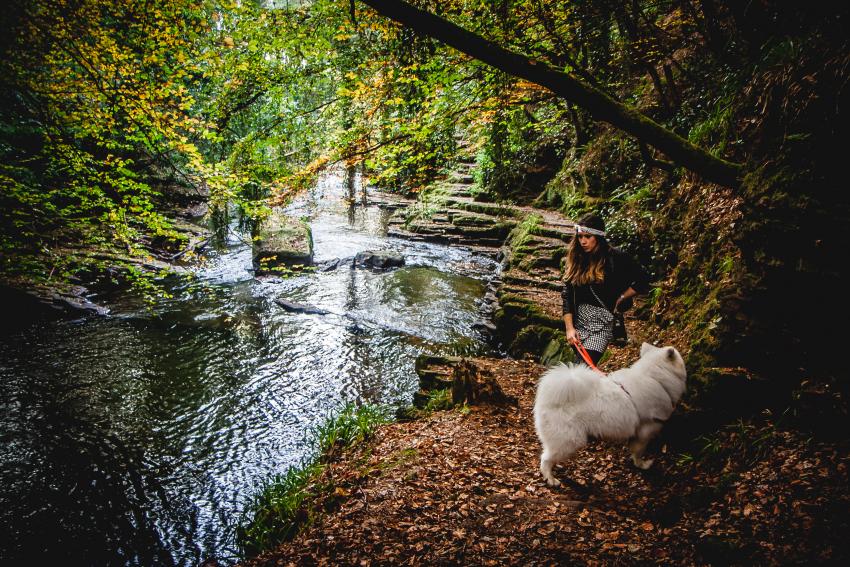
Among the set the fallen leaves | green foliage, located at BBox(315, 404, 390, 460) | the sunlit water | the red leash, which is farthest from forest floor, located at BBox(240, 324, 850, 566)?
the sunlit water

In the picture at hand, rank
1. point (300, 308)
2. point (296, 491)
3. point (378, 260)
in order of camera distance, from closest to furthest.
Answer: point (296, 491), point (300, 308), point (378, 260)

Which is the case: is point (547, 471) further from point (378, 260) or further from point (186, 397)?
point (378, 260)

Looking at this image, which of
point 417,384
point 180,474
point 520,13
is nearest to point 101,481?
point 180,474

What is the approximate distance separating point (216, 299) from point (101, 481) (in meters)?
7.36

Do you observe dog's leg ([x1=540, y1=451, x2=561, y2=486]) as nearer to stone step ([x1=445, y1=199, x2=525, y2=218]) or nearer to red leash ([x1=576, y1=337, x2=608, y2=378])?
red leash ([x1=576, y1=337, x2=608, y2=378])

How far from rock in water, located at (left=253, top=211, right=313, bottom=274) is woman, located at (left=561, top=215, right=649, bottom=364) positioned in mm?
12753

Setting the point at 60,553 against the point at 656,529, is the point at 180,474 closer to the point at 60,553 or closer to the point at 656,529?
the point at 60,553

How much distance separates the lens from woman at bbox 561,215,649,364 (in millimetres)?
3918

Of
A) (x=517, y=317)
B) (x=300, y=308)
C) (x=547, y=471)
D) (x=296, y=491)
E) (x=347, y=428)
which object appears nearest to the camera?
(x=547, y=471)

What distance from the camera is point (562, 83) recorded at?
10.1ft

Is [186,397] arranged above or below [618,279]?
below

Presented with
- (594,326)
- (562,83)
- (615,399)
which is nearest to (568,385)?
(615,399)

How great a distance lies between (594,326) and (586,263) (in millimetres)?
715

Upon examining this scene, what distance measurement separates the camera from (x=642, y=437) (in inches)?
134
